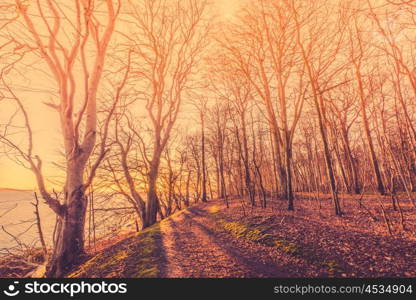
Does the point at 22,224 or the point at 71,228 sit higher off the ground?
the point at 71,228

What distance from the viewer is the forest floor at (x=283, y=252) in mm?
3650

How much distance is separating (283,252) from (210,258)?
6.28ft

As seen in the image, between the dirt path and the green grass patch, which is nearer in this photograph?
the green grass patch

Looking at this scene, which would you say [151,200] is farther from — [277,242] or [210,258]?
[277,242]

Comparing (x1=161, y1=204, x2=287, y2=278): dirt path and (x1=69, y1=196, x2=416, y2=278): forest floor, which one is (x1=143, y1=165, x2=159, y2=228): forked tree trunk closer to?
(x1=161, y1=204, x2=287, y2=278): dirt path

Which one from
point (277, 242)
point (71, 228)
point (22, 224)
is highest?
point (71, 228)

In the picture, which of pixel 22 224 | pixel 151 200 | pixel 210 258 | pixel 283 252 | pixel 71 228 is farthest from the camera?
pixel 22 224

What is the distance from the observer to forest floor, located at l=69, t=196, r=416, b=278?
365 cm

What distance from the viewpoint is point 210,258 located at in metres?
4.86

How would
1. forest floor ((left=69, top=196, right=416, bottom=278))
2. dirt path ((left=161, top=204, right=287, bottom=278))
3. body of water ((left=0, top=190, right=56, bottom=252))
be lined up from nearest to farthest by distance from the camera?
forest floor ((left=69, top=196, right=416, bottom=278)) → dirt path ((left=161, top=204, right=287, bottom=278)) → body of water ((left=0, top=190, right=56, bottom=252))

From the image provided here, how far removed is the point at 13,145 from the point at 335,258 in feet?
28.1

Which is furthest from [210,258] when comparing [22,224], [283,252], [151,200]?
[22,224]

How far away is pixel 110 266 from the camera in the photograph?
4750 millimetres

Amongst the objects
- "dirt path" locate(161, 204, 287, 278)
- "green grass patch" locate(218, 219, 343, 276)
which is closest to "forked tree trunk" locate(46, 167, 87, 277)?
"dirt path" locate(161, 204, 287, 278)
